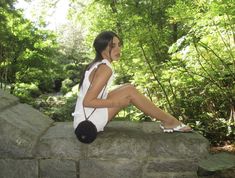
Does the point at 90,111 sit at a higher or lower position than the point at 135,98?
lower

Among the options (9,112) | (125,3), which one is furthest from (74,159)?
(125,3)

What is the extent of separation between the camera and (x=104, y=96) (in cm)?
367

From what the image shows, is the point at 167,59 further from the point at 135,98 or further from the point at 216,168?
the point at 216,168

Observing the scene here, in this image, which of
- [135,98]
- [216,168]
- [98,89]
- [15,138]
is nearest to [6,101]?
[15,138]

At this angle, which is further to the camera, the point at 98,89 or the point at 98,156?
the point at 98,156

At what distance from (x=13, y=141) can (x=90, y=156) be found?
732 mm

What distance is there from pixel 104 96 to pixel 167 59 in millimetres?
4712

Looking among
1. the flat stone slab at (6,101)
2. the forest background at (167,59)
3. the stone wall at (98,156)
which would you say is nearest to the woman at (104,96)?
the stone wall at (98,156)

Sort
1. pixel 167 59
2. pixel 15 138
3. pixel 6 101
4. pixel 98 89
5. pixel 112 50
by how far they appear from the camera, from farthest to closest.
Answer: pixel 167 59
pixel 6 101
pixel 112 50
pixel 15 138
pixel 98 89

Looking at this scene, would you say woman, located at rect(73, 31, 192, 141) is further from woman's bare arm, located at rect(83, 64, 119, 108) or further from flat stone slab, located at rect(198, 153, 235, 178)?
flat stone slab, located at rect(198, 153, 235, 178)

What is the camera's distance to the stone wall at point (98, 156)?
3.45 metres

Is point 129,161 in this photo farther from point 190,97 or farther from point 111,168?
point 190,97

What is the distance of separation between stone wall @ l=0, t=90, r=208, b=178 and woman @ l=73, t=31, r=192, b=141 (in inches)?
8.4

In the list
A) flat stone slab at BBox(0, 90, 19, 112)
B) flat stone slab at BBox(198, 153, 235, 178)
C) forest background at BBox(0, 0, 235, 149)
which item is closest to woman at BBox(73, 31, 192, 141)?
flat stone slab at BBox(198, 153, 235, 178)
